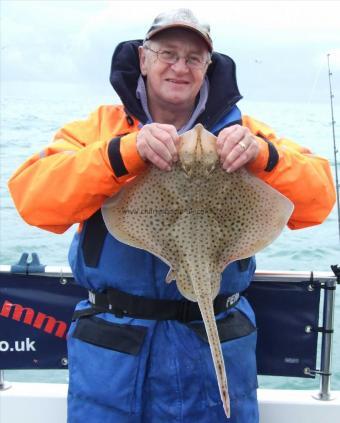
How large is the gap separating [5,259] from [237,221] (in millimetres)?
8603

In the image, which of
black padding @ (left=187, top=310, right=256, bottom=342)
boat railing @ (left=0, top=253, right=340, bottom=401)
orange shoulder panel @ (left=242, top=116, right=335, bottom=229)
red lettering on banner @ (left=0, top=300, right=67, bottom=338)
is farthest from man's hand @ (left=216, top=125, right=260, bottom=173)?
red lettering on banner @ (left=0, top=300, right=67, bottom=338)

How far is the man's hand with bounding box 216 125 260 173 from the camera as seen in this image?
222cm

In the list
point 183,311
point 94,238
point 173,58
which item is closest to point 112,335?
point 183,311

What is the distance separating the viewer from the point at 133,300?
263cm

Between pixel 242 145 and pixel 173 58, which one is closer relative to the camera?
pixel 242 145

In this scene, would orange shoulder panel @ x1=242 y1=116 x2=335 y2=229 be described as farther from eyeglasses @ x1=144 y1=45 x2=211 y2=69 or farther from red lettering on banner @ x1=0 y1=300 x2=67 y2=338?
red lettering on banner @ x1=0 y1=300 x2=67 y2=338

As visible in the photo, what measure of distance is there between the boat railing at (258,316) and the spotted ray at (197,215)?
1.14 m

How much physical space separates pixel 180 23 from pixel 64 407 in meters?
2.35

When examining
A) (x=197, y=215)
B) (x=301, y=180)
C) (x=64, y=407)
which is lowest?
(x=64, y=407)

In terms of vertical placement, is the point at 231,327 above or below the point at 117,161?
below

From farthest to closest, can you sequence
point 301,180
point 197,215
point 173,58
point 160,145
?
1. point 173,58
2. point 301,180
3. point 197,215
4. point 160,145

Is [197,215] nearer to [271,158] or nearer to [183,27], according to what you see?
[271,158]

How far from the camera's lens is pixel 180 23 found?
8.70ft

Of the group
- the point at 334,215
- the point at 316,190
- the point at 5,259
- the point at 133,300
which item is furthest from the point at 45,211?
the point at 334,215
